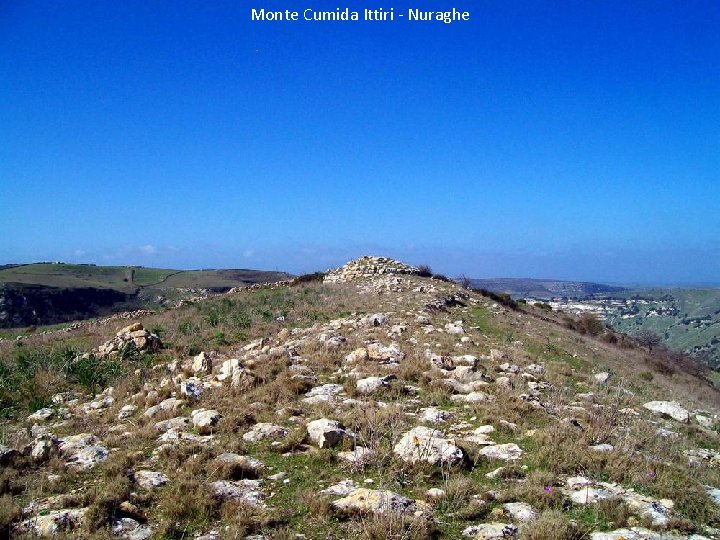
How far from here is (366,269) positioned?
3500 cm

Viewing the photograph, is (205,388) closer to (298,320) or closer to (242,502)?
(242,502)

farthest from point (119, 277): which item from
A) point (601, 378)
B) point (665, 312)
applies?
point (665, 312)

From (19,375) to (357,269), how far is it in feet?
83.3

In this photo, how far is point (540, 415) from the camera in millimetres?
7805

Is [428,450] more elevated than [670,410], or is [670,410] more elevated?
[428,450]

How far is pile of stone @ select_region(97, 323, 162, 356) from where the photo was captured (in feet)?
43.0

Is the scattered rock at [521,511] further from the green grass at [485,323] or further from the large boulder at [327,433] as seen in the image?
the green grass at [485,323]

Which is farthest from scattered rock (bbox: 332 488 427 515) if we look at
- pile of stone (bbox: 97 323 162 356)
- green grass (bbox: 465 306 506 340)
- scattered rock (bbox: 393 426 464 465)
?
green grass (bbox: 465 306 506 340)

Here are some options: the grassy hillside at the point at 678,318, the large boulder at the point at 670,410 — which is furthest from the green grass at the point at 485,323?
the grassy hillside at the point at 678,318

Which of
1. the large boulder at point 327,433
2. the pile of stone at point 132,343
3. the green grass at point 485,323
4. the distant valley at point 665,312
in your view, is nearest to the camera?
the large boulder at point 327,433

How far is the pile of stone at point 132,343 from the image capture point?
1311 centimetres

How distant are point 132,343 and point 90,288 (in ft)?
215

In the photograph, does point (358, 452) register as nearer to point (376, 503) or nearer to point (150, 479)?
point (376, 503)

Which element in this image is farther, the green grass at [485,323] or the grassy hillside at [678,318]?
the grassy hillside at [678,318]
